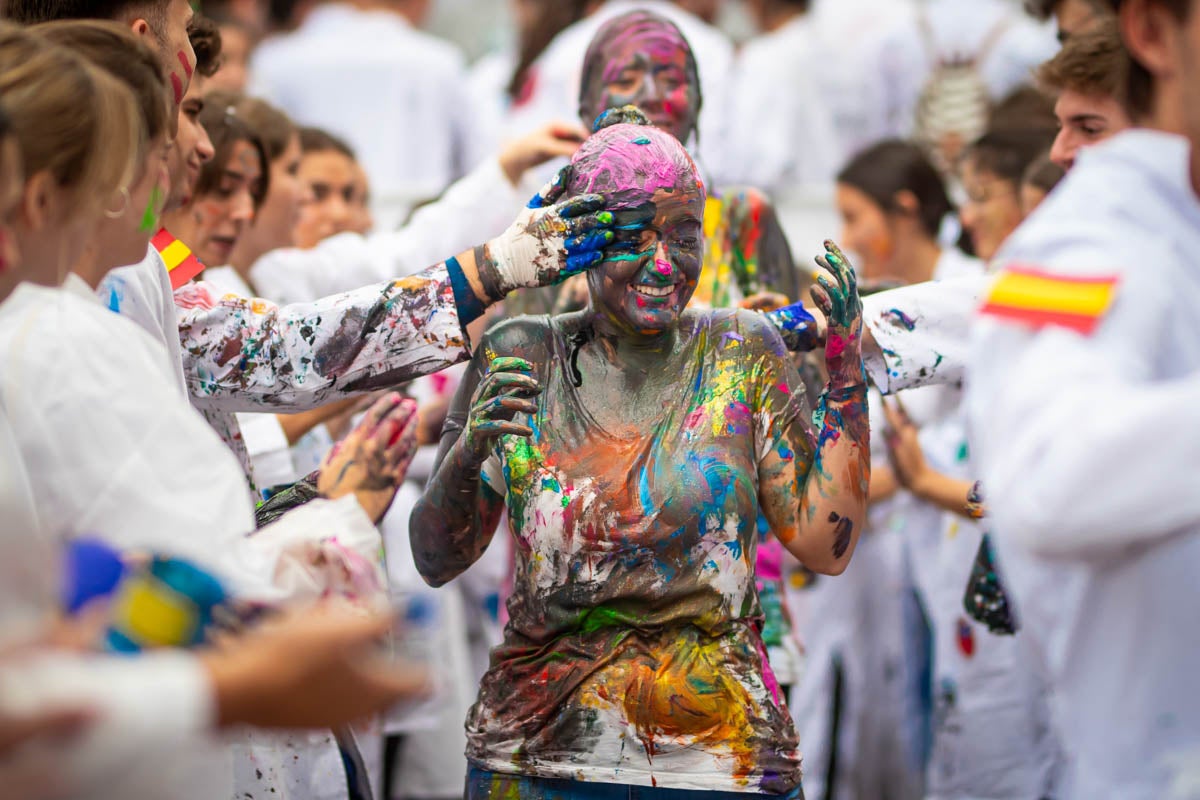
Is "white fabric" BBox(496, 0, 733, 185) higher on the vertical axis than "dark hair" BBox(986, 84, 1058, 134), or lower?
higher

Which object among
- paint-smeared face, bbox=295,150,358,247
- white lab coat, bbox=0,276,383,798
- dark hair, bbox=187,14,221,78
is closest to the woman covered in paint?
white lab coat, bbox=0,276,383,798

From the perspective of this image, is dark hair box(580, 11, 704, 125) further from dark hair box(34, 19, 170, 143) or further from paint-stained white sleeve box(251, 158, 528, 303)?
dark hair box(34, 19, 170, 143)

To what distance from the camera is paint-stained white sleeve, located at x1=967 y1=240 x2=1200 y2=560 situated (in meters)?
1.80

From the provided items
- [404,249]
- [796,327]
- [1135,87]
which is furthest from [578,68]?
[1135,87]

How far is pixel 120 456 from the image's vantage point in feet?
6.87

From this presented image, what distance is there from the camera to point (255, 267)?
4.61m

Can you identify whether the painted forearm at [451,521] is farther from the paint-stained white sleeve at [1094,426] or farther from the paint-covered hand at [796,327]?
the paint-stained white sleeve at [1094,426]

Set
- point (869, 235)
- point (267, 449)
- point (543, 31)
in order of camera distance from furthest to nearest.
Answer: point (543, 31) → point (869, 235) → point (267, 449)

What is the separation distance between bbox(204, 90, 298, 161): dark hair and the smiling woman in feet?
1.26

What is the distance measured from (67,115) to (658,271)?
1110 mm

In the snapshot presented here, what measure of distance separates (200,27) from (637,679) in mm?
1849

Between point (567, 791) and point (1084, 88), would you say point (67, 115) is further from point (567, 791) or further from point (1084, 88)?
point (1084, 88)

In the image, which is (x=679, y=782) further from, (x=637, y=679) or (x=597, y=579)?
(x=597, y=579)

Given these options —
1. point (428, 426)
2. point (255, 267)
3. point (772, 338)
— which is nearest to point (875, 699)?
point (428, 426)
